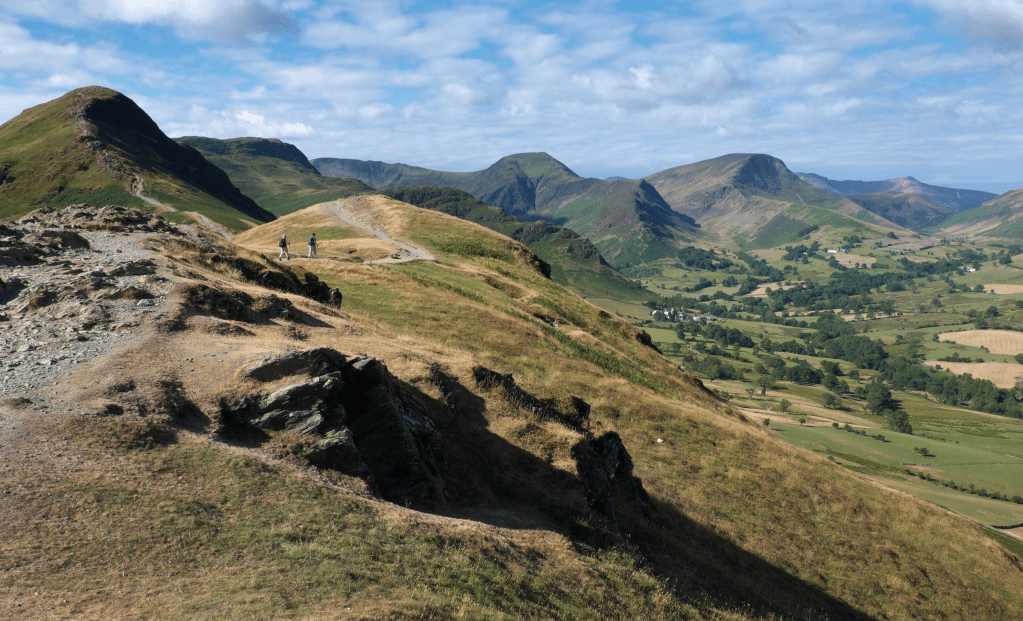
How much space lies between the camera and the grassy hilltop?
12.5m

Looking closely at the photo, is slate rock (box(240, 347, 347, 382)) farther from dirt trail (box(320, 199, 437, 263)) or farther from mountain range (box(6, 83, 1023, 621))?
dirt trail (box(320, 199, 437, 263))

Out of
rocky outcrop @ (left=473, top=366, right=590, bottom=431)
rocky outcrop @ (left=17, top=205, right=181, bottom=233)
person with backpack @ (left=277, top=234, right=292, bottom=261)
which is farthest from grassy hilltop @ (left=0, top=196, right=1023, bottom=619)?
rocky outcrop @ (left=17, top=205, right=181, bottom=233)

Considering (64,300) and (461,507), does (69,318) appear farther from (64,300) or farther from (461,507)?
(461,507)

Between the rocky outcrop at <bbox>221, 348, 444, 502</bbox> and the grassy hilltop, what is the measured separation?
52cm

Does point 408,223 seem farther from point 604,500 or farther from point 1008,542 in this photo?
point 1008,542

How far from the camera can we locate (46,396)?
1691 centimetres

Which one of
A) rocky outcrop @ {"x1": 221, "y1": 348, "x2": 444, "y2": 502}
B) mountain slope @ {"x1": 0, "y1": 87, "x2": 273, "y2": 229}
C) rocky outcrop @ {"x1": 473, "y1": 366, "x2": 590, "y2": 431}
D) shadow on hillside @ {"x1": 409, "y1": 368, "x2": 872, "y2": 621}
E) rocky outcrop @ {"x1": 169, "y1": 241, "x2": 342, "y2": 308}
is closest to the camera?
rocky outcrop @ {"x1": 221, "y1": 348, "x2": 444, "y2": 502}

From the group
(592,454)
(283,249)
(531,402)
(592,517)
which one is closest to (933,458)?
(531,402)

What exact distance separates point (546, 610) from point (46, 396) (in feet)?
56.5

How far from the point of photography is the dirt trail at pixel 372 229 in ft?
219

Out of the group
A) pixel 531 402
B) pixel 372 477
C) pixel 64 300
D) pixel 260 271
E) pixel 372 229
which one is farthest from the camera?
pixel 372 229

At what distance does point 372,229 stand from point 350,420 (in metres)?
73.2

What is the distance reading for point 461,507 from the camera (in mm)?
20172

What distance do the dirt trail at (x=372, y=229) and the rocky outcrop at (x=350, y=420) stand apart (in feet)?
139
